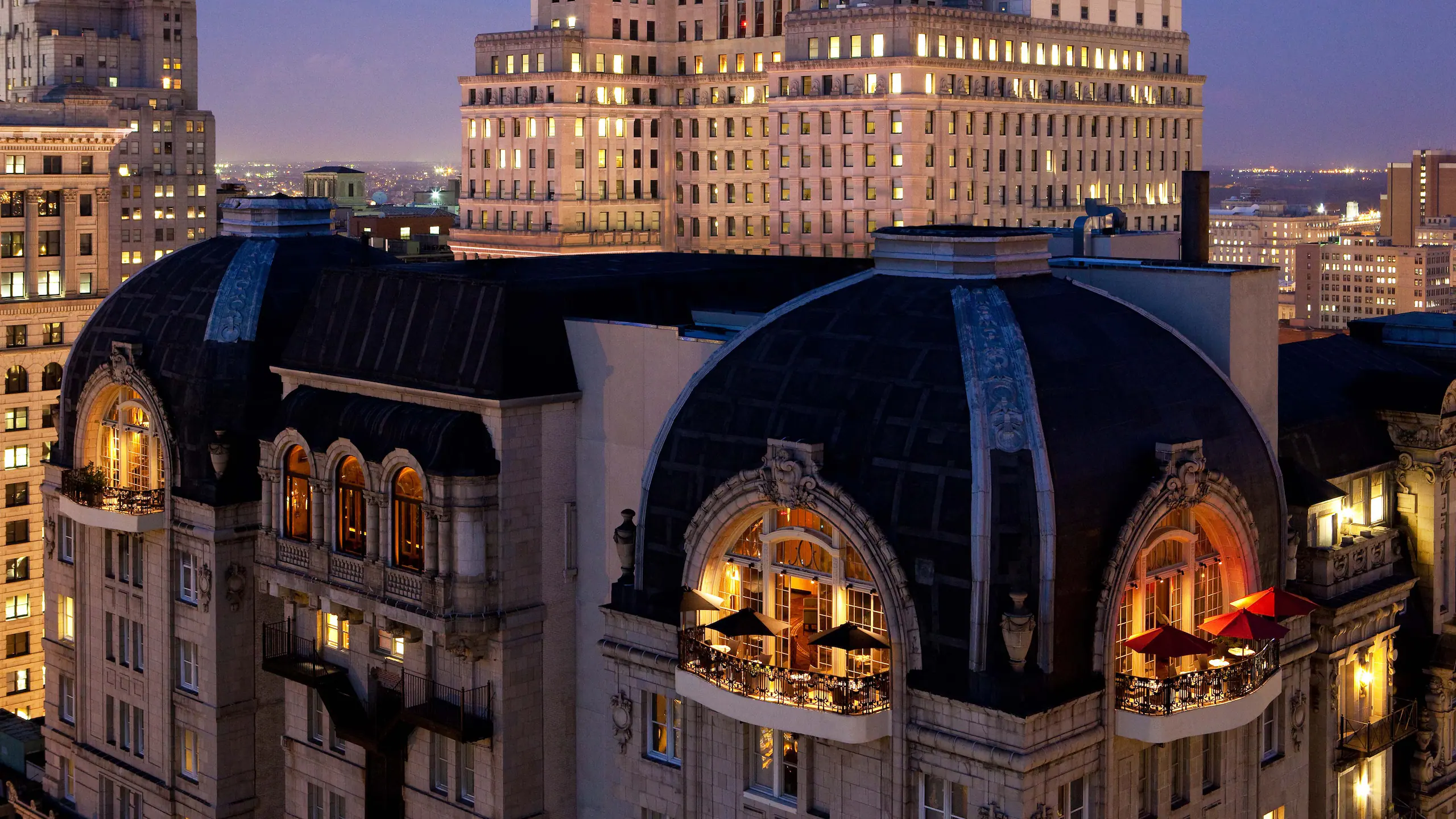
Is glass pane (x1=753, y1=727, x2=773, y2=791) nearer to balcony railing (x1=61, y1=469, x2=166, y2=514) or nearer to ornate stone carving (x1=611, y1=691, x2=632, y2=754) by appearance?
ornate stone carving (x1=611, y1=691, x2=632, y2=754)

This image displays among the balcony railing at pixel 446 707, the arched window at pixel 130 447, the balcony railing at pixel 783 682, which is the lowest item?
the balcony railing at pixel 446 707

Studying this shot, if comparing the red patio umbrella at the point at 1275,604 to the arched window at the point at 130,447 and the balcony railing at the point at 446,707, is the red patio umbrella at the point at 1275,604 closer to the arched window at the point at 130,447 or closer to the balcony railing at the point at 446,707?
the balcony railing at the point at 446,707

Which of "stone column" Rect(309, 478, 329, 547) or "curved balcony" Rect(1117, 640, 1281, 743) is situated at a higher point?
"stone column" Rect(309, 478, 329, 547)

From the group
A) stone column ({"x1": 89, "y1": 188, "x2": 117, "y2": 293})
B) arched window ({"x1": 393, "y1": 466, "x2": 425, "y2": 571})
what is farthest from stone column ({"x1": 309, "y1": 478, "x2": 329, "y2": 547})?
stone column ({"x1": 89, "y1": 188, "x2": 117, "y2": 293})

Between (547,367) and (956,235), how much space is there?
15.3 m

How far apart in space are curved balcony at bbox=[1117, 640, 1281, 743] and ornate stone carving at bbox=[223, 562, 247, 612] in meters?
39.8

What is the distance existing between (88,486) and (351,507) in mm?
19655

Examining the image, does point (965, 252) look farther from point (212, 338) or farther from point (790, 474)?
point (212, 338)

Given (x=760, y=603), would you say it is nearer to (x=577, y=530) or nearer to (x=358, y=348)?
(x=577, y=530)

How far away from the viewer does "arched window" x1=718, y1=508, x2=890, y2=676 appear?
185 ft

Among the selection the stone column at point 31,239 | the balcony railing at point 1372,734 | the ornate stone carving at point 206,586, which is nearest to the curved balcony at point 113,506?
the ornate stone carving at point 206,586

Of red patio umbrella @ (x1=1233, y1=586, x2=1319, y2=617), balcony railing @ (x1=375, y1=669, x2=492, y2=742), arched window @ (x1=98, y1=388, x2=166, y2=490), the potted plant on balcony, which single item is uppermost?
arched window @ (x1=98, y1=388, x2=166, y2=490)

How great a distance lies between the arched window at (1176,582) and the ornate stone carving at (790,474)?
947cm

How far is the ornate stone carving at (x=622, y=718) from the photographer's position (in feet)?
208
